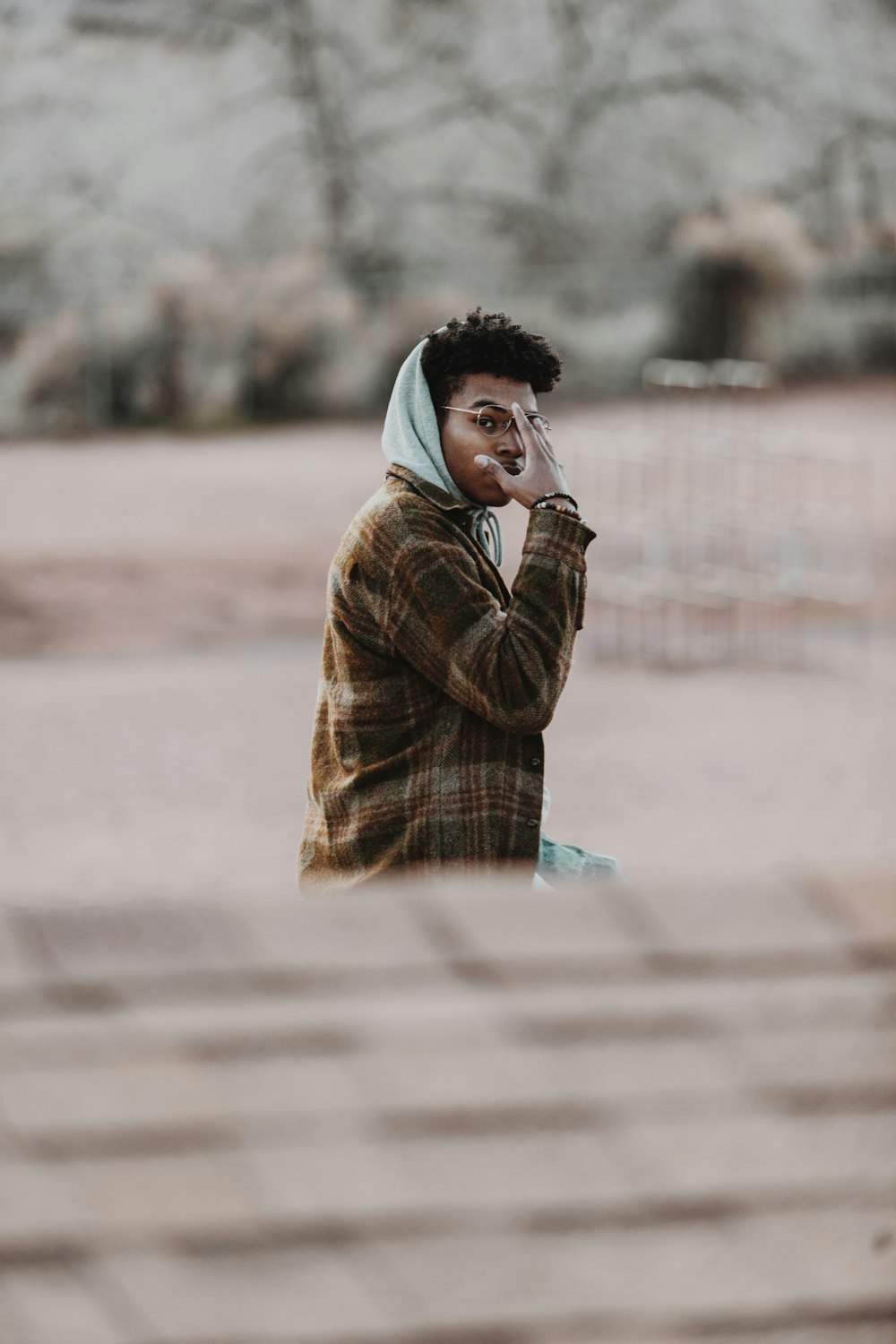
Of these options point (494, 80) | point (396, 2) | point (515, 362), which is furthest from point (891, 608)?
point (515, 362)

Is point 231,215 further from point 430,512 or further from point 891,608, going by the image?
point 430,512

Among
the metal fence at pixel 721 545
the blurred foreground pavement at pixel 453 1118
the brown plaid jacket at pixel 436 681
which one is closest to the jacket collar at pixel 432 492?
the brown plaid jacket at pixel 436 681

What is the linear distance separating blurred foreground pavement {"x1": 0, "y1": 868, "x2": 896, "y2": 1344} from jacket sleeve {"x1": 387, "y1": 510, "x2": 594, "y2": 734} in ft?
3.26

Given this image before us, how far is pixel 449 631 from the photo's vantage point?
1.62 meters

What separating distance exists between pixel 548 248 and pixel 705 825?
7073 millimetres

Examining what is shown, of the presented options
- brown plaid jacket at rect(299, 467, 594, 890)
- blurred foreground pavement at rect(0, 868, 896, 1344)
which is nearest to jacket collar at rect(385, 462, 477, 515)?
brown plaid jacket at rect(299, 467, 594, 890)

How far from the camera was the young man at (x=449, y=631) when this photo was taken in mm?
1624

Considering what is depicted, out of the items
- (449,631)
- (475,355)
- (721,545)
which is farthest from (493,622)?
(721,545)

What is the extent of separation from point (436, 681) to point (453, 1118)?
107 centimetres

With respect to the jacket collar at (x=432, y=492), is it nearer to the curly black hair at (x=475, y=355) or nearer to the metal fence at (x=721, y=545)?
the curly black hair at (x=475, y=355)

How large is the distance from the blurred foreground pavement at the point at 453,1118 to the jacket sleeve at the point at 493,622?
39.1 inches

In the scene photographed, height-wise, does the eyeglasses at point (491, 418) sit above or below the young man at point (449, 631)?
above

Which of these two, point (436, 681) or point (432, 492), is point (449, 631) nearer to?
point (436, 681)

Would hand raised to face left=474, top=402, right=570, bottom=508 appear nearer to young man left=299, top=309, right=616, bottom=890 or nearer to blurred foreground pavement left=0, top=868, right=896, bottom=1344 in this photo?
young man left=299, top=309, right=616, bottom=890
